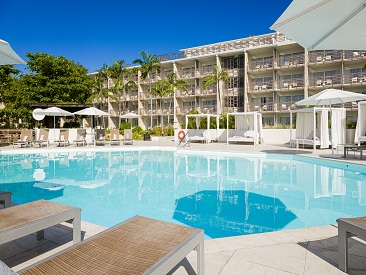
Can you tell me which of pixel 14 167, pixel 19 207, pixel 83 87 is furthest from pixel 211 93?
pixel 19 207

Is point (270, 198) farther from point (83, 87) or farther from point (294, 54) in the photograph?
point (83, 87)

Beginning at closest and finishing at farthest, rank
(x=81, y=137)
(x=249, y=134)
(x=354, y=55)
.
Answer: (x=249, y=134)
(x=81, y=137)
(x=354, y=55)

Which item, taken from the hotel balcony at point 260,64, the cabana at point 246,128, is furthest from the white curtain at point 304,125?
the hotel balcony at point 260,64

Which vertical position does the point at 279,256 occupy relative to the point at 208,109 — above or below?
below

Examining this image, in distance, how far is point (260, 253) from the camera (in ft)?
9.55

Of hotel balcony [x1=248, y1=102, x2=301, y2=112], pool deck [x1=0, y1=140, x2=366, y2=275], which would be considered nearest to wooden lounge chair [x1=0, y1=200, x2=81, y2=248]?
pool deck [x1=0, y1=140, x2=366, y2=275]

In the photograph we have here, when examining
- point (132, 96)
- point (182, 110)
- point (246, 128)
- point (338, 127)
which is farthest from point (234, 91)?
point (338, 127)

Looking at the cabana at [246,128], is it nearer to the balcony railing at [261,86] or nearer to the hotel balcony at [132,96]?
the balcony railing at [261,86]

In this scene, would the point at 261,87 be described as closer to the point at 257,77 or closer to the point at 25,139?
the point at 257,77

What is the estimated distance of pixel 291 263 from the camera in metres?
2.67

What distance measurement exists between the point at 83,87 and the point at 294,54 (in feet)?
85.6

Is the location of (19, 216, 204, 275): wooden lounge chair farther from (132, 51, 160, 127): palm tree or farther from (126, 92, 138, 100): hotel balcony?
(126, 92, 138, 100): hotel balcony

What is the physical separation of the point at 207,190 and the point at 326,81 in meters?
25.9

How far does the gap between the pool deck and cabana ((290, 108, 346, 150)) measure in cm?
1255
